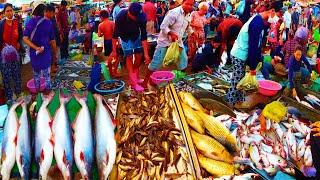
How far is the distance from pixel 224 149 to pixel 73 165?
140cm

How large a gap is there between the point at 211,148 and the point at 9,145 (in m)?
1.80

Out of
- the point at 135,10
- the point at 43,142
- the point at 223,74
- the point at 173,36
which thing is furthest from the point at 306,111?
the point at 135,10

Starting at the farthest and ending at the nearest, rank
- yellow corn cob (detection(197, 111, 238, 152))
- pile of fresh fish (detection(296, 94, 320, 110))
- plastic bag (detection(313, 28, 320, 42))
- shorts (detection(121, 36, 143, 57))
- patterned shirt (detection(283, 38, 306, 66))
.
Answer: plastic bag (detection(313, 28, 320, 42))
patterned shirt (detection(283, 38, 306, 66))
shorts (detection(121, 36, 143, 57))
pile of fresh fish (detection(296, 94, 320, 110))
yellow corn cob (detection(197, 111, 238, 152))

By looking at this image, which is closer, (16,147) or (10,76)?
(16,147)

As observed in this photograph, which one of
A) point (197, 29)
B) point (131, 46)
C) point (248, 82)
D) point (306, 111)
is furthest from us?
point (197, 29)

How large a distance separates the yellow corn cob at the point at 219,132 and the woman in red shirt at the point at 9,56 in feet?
12.1

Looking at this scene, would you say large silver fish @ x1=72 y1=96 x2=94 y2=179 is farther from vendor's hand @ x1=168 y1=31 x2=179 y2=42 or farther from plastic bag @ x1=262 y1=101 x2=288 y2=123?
vendor's hand @ x1=168 y1=31 x2=179 y2=42

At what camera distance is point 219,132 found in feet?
12.6

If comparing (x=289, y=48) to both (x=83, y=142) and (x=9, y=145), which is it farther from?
(x=9, y=145)

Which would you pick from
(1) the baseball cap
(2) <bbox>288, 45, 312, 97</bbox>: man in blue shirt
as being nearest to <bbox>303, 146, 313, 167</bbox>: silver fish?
(2) <bbox>288, 45, 312, 97</bbox>: man in blue shirt

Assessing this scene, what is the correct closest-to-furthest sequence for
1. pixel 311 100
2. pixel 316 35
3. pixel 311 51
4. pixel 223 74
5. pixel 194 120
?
1. pixel 194 120
2. pixel 311 100
3. pixel 223 74
4. pixel 311 51
5. pixel 316 35

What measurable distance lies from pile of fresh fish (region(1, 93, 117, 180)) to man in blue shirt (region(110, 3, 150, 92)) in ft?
9.99

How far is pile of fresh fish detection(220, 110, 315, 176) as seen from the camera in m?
3.54

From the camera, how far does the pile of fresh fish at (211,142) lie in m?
3.47
